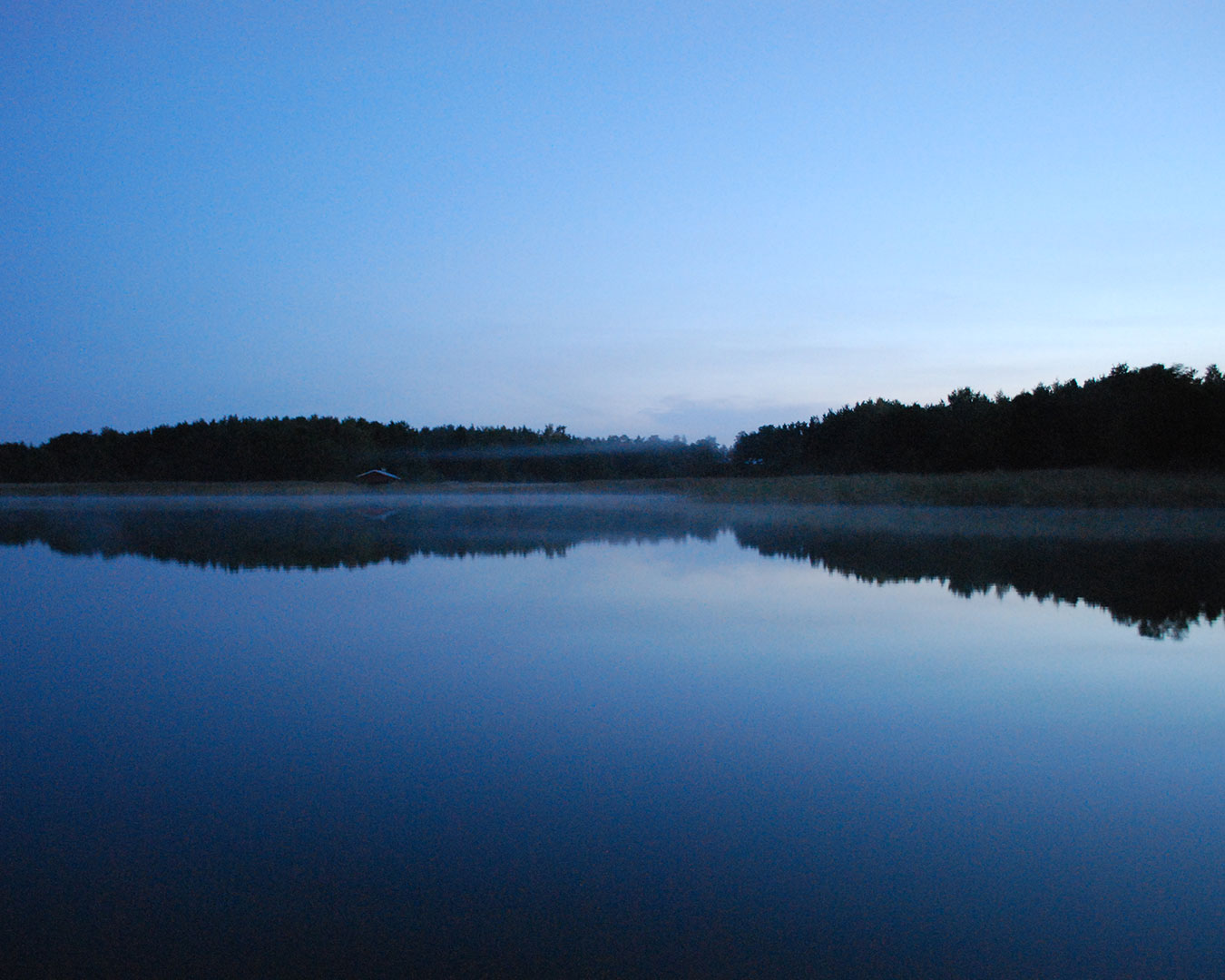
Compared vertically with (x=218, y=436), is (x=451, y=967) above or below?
below

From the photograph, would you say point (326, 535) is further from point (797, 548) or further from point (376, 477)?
point (376, 477)

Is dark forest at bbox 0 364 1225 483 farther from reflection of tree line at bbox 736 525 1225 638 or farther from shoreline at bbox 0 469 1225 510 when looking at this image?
reflection of tree line at bbox 736 525 1225 638

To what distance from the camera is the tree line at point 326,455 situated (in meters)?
61.3

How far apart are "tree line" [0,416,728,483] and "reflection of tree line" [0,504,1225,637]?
44370 mm

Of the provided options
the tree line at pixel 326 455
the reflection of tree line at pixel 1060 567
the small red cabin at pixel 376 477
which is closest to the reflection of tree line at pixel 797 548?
the reflection of tree line at pixel 1060 567

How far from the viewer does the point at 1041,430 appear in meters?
29.5

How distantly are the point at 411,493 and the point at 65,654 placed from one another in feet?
133

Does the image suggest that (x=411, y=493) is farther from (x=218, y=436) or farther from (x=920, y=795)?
(x=920, y=795)

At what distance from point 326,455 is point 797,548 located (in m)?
54.6

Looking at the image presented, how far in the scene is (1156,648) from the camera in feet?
15.4

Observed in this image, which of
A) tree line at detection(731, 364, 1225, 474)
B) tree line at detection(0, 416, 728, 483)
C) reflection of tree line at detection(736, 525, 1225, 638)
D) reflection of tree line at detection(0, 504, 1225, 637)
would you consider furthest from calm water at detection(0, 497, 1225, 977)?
tree line at detection(0, 416, 728, 483)

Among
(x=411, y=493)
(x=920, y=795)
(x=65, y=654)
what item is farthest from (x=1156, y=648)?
(x=411, y=493)

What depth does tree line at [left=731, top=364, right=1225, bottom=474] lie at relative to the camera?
22312mm

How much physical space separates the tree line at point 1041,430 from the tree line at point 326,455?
21.2 metres
